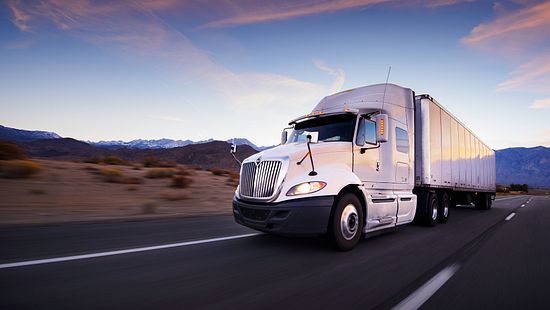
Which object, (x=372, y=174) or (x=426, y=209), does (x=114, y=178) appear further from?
(x=426, y=209)

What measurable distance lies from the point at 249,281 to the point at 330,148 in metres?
2.66

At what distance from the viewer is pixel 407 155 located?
7.26 meters

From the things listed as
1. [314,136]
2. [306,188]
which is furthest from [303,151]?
[314,136]

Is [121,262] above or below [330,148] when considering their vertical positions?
below

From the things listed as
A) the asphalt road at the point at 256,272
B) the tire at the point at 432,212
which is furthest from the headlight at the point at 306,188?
the tire at the point at 432,212

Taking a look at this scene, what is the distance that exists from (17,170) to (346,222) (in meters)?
13.1

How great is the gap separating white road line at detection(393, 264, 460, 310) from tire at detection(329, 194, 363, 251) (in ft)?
4.61

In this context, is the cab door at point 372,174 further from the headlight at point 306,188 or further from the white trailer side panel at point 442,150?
the white trailer side panel at point 442,150

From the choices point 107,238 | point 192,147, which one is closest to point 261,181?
point 107,238

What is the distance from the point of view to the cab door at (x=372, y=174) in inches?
220

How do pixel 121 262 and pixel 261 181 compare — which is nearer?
pixel 121 262

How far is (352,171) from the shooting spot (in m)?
5.39

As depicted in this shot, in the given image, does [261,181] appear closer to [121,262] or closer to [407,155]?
[121,262]

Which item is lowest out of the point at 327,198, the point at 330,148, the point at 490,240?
the point at 490,240
